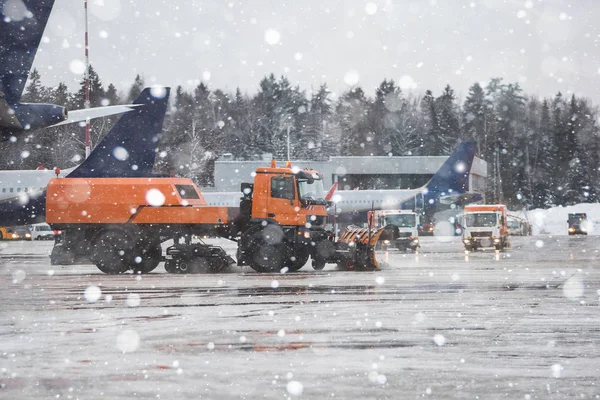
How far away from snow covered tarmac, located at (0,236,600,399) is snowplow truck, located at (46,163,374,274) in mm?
5450

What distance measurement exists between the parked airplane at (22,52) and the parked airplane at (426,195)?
40099 millimetres

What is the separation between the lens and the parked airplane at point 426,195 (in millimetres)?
58062

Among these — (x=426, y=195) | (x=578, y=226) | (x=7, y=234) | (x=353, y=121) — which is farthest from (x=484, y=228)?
(x=353, y=121)

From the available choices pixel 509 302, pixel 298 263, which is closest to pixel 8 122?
pixel 509 302

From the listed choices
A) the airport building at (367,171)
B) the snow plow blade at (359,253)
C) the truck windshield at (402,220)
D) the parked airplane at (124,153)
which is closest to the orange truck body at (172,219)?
the snow plow blade at (359,253)

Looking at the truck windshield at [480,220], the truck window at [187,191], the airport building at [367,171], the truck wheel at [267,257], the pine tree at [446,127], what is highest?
the pine tree at [446,127]

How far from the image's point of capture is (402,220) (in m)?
41.6

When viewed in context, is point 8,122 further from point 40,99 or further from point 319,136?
point 319,136

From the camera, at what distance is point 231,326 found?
1075cm

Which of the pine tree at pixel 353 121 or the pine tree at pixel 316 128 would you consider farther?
the pine tree at pixel 353 121

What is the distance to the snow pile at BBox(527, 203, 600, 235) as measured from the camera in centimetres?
7788

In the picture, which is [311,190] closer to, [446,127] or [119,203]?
[119,203]

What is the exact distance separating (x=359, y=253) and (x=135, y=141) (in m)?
8.26

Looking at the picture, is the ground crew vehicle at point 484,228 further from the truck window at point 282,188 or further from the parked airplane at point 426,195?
the truck window at point 282,188
